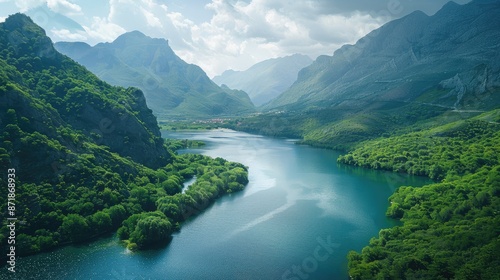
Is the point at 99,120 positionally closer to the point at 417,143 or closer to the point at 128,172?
the point at 128,172

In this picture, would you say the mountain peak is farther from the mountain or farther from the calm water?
the calm water

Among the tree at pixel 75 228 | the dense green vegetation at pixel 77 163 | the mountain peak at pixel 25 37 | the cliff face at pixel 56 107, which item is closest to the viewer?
the tree at pixel 75 228

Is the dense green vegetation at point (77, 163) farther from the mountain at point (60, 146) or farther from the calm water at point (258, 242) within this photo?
→ the calm water at point (258, 242)

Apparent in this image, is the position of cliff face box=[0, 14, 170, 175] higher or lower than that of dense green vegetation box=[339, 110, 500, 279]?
higher

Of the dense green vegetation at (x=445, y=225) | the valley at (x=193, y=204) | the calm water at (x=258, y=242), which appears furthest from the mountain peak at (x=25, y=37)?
the dense green vegetation at (x=445, y=225)

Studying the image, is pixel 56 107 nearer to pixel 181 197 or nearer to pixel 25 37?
pixel 25 37

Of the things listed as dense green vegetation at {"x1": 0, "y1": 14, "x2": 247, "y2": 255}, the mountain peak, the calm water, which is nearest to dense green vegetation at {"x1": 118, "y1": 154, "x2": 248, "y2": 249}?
dense green vegetation at {"x1": 0, "y1": 14, "x2": 247, "y2": 255}

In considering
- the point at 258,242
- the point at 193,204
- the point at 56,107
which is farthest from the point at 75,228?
→ the point at 56,107
